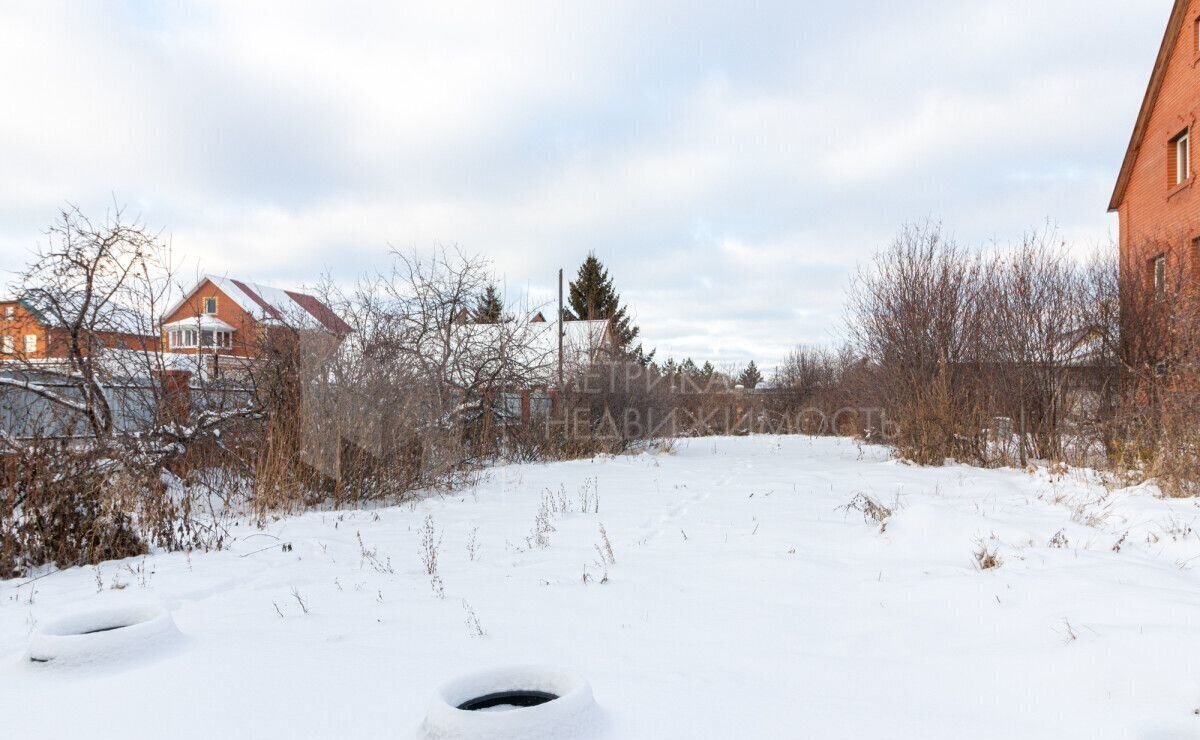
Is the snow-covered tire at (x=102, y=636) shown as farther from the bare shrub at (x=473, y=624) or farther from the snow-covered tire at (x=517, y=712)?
the snow-covered tire at (x=517, y=712)

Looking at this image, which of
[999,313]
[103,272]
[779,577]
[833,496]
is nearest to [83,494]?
[103,272]

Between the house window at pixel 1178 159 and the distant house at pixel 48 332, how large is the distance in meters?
17.8

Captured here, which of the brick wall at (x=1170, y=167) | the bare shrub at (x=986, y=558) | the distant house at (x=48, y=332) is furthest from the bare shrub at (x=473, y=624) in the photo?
the brick wall at (x=1170, y=167)

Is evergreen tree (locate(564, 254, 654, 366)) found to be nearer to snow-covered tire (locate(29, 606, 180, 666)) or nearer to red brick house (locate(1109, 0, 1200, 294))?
red brick house (locate(1109, 0, 1200, 294))

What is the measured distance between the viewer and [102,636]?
3029mm

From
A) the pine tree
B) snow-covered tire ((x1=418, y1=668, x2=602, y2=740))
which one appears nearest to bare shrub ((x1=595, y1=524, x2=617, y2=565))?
snow-covered tire ((x1=418, y1=668, x2=602, y2=740))

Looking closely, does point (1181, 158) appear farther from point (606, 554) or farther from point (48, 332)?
point (48, 332)

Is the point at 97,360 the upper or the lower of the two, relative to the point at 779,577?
upper

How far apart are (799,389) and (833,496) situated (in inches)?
672

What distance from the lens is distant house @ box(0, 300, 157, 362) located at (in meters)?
7.23

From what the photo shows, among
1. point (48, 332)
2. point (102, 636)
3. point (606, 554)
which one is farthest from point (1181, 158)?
point (48, 332)

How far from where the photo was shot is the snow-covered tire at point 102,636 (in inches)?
118

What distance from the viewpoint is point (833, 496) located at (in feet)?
25.4

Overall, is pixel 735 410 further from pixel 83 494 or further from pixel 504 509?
pixel 83 494
